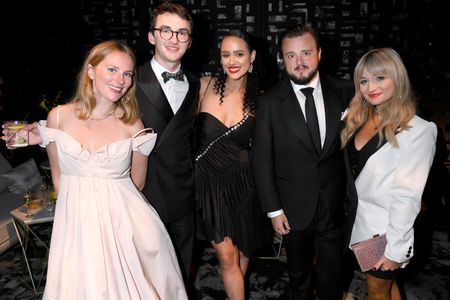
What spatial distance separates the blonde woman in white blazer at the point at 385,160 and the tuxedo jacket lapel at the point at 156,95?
101cm

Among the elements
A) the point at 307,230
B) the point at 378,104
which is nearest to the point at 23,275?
the point at 307,230

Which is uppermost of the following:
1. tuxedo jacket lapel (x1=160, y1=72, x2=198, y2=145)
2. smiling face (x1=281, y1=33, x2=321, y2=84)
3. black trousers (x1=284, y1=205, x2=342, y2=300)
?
smiling face (x1=281, y1=33, x2=321, y2=84)

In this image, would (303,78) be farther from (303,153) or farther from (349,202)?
(349,202)

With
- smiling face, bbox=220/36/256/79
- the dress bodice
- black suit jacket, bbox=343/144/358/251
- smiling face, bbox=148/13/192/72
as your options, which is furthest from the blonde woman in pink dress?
black suit jacket, bbox=343/144/358/251

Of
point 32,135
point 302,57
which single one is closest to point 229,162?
point 302,57

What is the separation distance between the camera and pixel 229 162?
244 cm

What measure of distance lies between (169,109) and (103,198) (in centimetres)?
64

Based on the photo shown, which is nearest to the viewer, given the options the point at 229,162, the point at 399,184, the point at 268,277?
the point at 399,184

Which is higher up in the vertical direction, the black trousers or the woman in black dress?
the woman in black dress

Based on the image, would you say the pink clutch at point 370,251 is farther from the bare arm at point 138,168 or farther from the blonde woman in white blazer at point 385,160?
the bare arm at point 138,168

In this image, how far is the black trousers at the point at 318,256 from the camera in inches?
90.5

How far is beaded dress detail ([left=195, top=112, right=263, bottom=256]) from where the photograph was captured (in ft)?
7.97

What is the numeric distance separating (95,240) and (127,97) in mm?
781

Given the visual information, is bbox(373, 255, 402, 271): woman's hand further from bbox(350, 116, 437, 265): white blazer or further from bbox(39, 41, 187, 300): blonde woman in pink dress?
bbox(39, 41, 187, 300): blonde woman in pink dress
